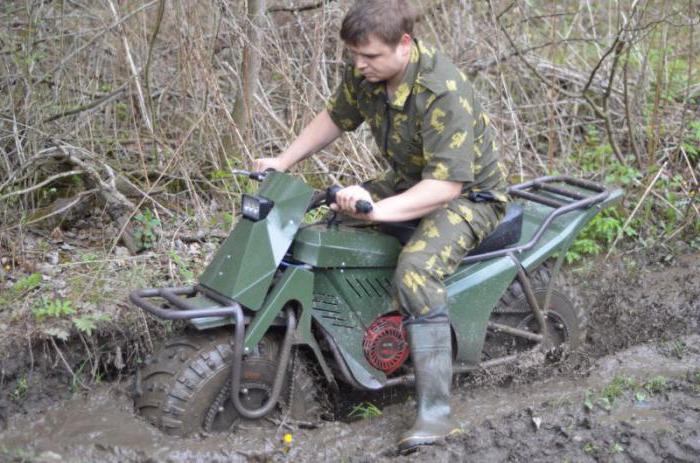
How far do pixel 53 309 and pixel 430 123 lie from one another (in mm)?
2180

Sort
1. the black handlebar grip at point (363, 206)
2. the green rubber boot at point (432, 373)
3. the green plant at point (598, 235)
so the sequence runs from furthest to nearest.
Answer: the green plant at point (598, 235) → the green rubber boot at point (432, 373) → the black handlebar grip at point (363, 206)

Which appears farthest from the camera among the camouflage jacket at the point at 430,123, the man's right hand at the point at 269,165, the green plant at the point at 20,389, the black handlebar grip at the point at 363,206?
the green plant at the point at 20,389

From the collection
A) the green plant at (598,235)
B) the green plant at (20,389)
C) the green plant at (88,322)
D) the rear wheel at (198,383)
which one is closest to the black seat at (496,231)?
the rear wheel at (198,383)

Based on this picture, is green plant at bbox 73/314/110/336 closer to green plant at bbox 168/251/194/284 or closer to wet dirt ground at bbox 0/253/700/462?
wet dirt ground at bbox 0/253/700/462

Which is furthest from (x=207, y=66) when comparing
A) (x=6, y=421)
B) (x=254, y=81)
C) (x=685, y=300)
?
(x=685, y=300)

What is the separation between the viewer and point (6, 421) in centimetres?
415

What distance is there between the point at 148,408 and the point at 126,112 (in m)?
2.96

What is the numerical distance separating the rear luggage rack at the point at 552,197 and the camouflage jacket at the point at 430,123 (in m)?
0.34

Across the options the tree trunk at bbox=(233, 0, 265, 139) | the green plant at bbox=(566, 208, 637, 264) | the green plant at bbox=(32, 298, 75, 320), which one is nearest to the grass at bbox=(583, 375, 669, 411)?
the green plant at bbox=(566, 208, 637, 264)

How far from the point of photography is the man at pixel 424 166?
3.73 metres

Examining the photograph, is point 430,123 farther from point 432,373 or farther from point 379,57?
point 432,373

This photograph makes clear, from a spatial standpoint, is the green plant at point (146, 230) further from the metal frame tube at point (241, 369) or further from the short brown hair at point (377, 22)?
the short brown hair at point (377, 22)

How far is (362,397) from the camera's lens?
4.71m

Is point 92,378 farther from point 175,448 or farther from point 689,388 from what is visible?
point 689,388
